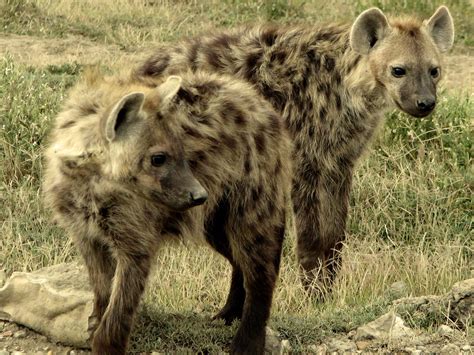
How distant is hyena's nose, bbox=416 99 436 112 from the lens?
491cm

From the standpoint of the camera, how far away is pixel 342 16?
9.95m

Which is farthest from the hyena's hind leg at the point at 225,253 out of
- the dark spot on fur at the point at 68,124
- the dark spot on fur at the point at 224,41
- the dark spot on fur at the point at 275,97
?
the dark spot on fur at the point at 224,41

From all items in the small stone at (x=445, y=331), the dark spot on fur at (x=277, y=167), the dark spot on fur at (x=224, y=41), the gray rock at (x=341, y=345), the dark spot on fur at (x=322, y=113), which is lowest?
the gray rock at (x=341, y=345)

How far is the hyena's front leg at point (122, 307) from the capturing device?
3.62 m

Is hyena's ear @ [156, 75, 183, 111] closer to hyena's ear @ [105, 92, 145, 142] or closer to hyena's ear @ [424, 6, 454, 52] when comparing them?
hyena's ear @ [105, 92, 145, 142]

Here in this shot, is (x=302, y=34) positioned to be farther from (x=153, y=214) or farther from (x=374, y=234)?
(x=153, y=214)

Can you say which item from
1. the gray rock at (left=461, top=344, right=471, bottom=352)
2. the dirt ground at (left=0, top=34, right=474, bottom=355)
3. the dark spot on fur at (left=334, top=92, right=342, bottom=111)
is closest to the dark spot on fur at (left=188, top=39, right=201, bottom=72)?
the dark spot on fur at (left=334, top=92, right=342, bottom=111)

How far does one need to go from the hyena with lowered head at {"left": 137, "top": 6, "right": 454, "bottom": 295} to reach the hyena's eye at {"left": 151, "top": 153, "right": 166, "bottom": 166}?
60.2 inches

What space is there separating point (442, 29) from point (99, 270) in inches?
99.1

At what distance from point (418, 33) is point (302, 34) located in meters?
0.61

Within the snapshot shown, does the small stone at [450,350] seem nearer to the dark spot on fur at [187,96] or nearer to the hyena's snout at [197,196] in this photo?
the hyena's snout at [197,196]

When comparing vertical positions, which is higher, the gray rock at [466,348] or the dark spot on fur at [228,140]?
the dark spot on fur at [228,140]

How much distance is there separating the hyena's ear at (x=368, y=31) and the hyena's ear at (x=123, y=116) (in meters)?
1.89

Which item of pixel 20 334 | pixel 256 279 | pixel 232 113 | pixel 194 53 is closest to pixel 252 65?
pixel 194 53
